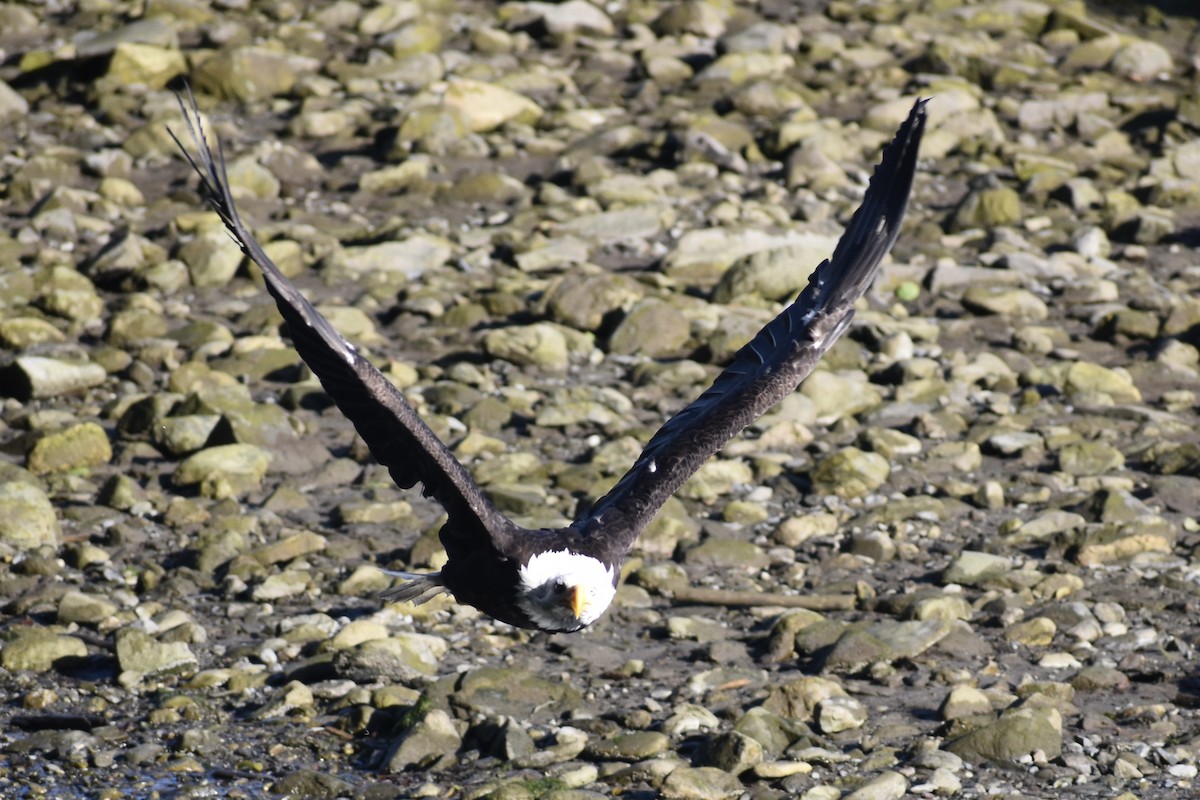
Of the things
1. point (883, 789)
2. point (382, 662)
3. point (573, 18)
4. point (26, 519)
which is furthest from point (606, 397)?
point (573, 18)

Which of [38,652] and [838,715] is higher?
[838,715]

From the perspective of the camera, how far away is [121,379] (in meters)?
9.32

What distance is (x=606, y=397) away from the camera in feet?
30.4

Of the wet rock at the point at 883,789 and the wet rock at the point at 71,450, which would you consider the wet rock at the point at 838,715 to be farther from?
the wet rock at the point at 71,450

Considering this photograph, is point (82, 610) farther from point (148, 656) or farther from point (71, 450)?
point (71, 450)

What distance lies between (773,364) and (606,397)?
8.82 ft

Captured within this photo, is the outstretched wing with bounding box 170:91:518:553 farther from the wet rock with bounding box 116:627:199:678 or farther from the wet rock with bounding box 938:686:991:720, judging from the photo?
the wet rock with bounding box 938:686:991:720

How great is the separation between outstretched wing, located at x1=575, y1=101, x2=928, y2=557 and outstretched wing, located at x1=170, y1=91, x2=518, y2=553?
1.99ft

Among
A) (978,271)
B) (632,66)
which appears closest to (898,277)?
(978,271)

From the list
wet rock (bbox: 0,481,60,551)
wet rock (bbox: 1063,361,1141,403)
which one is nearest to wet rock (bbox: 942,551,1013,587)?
wet rock (bbox: 1063,361,1141,403)

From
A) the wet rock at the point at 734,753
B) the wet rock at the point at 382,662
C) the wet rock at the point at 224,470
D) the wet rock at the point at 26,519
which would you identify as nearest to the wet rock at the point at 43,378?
the wet rock at the point at 224,470

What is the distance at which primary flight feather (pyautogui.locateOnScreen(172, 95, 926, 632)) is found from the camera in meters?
5.17

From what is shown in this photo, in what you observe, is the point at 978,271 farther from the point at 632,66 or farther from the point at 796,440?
the point at 632,66

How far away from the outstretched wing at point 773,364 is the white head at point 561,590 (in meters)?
0.26
